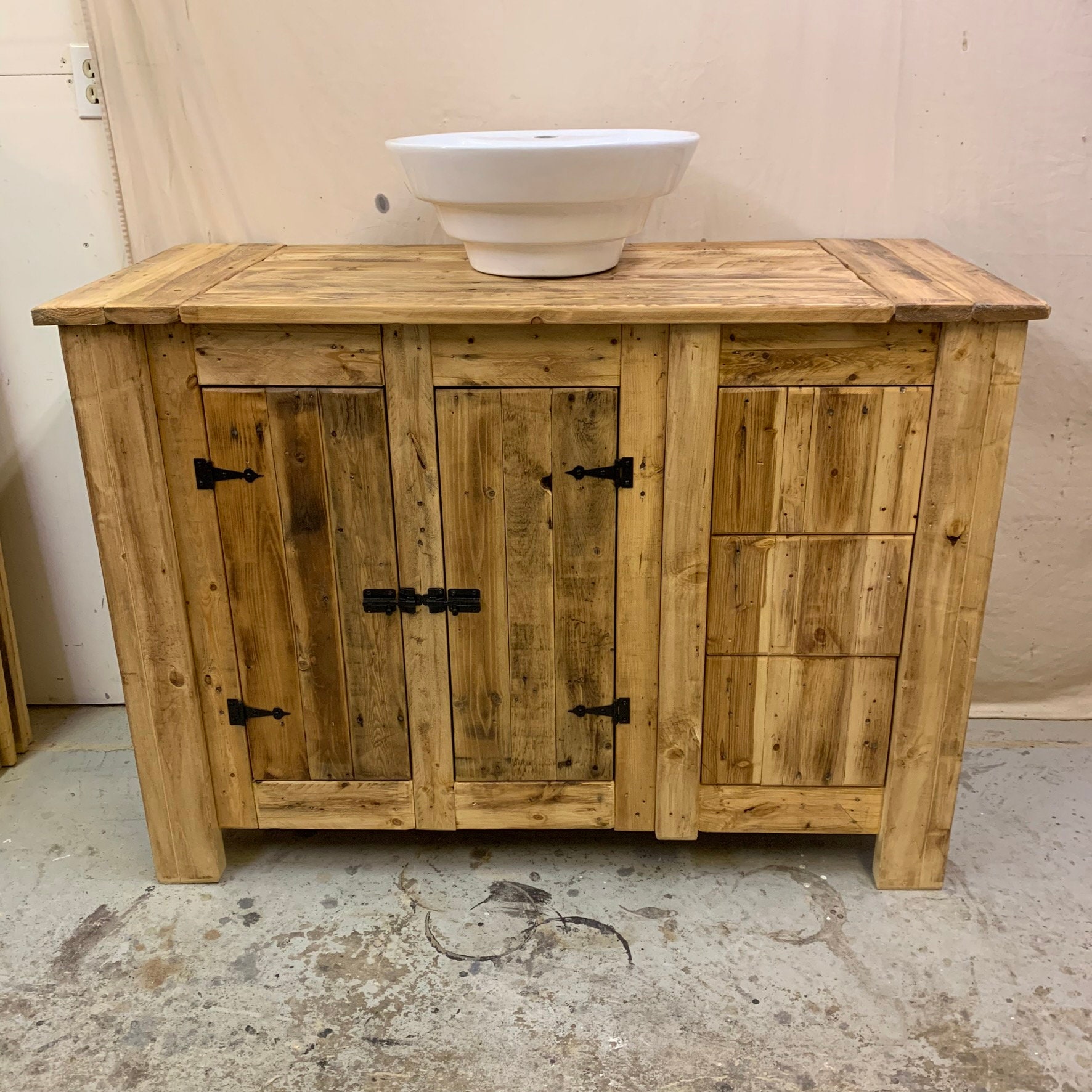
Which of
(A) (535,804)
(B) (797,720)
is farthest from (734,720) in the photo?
(A) (535,804)

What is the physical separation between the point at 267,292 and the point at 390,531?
14.9 inches

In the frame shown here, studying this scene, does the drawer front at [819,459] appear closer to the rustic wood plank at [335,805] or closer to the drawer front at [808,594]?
the drawer front at [808,594]

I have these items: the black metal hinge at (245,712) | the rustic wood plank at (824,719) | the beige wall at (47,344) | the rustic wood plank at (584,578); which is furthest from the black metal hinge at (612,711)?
the beige wall at (47,344)

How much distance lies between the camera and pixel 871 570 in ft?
4.83

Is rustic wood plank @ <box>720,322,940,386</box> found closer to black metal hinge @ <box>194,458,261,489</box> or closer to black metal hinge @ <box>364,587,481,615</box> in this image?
black metal hinge @ <box>364,587,481,615</box>

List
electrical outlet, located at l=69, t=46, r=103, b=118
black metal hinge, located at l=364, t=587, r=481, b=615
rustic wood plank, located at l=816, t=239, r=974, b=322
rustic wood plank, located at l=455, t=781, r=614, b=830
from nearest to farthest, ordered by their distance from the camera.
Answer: rustic wood plank, located at l=816, t=239, r=974, b=322, black metal hinge, located at l=364, t=587, r=481, b=615, rustic wood plank, located at l=455, t=781, r=614, b=830, electrical outlet, located at l=69, t=46, r=103, b=118

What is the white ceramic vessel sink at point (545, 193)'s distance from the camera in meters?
1.34

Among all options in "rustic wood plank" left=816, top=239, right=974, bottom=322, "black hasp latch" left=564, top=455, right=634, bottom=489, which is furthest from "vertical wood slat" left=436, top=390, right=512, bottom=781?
"rustic wood plank" left=816, top=239, right=974, bottom=322

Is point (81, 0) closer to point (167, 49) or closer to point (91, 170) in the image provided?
point (167, 49)

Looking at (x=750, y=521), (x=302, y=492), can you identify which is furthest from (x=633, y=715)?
(x=302, y=492)

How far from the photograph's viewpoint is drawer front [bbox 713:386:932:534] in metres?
1.39

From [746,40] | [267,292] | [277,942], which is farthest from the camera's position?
[746,40]

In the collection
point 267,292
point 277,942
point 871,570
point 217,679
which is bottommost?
point 277,942

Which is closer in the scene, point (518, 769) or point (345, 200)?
point (518, 769)
